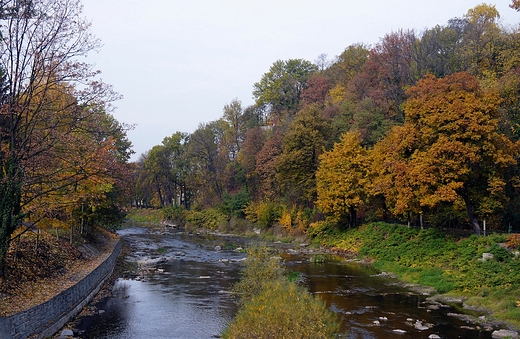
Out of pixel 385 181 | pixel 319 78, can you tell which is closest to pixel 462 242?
pixel 385 181

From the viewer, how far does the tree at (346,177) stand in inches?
1510

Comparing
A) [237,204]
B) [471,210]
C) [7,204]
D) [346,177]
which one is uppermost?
[346,177]

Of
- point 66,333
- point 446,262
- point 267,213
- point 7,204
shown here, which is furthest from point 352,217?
point 7,204

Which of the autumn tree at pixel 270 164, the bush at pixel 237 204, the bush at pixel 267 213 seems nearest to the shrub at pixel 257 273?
the bush at pixel 267 213

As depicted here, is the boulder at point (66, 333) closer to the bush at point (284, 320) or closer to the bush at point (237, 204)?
the bush at point (284, 320)

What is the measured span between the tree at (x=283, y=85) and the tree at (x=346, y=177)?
118 ft

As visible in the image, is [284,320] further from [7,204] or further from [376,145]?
[376,145]

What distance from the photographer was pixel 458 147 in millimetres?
23688

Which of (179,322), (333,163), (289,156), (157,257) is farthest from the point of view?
(289,156)

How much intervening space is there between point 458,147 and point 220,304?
18.6m

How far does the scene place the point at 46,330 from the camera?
14391 millimetres

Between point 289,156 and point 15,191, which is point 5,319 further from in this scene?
point 289,156

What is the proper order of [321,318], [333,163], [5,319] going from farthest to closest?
[333,163] < [5,319] < [321,318]

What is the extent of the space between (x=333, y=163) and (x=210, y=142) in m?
37.7
